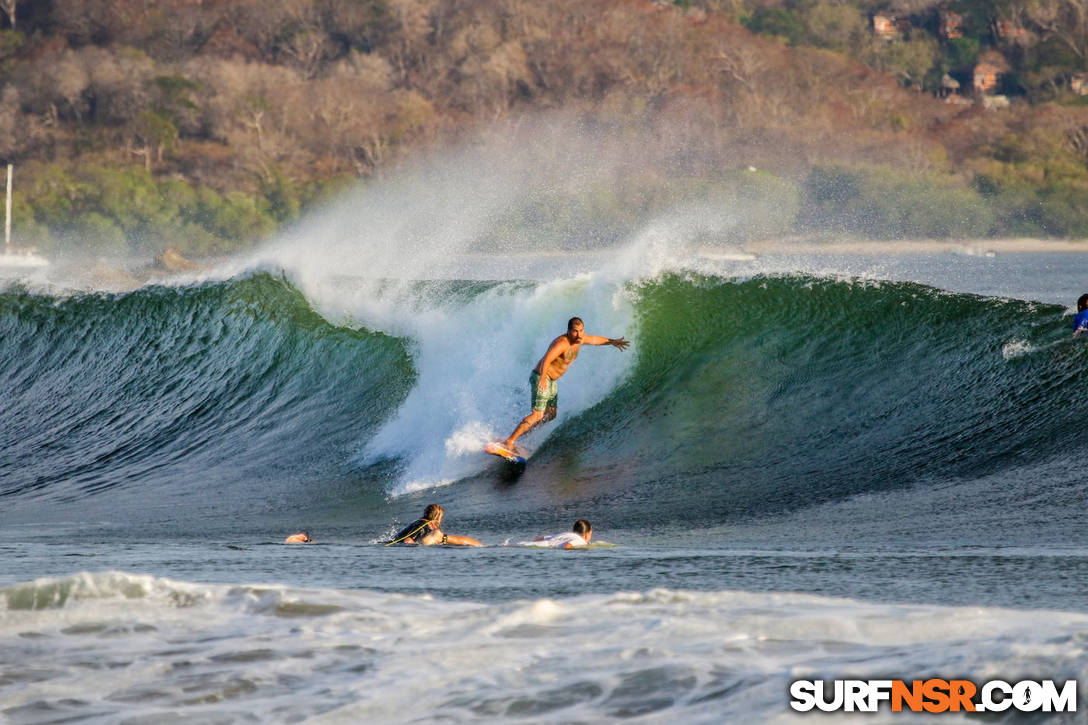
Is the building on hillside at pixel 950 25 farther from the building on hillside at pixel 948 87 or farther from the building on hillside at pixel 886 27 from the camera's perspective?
the building on hillside at pixel 948 87

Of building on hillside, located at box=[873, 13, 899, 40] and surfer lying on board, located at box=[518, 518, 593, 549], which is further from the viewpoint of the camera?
building on hillside, located at box=[873, 13, 899, 40]

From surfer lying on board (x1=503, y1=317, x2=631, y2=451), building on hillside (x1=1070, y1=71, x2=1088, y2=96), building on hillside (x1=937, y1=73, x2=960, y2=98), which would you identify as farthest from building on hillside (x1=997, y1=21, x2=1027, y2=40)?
surfer lying on board (x1=503, y1=317, x2=631, y2=451)

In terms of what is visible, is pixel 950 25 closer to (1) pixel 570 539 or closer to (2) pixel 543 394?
(2) pixel 543 394

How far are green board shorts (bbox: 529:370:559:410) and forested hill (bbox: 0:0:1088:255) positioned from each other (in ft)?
197

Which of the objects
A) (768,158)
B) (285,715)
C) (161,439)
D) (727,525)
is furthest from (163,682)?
(768,158)

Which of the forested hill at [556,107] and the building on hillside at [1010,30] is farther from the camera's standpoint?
the building on hillside at [1010,30]

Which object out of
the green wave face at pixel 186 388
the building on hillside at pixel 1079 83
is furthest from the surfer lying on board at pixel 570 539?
the building on hillside at pixel 1079 83

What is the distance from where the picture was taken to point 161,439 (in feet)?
43.1

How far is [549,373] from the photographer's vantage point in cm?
1074

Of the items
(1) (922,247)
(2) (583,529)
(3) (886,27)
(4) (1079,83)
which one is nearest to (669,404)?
(2) (583,529)

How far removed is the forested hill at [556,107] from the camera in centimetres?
8075

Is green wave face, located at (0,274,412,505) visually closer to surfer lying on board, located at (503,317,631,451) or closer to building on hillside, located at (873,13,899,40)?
surfer lying on board, located at (503,317,631,451)

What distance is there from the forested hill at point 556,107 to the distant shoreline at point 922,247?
0.71 m

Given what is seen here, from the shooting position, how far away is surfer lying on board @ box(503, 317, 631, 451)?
34.9ft
